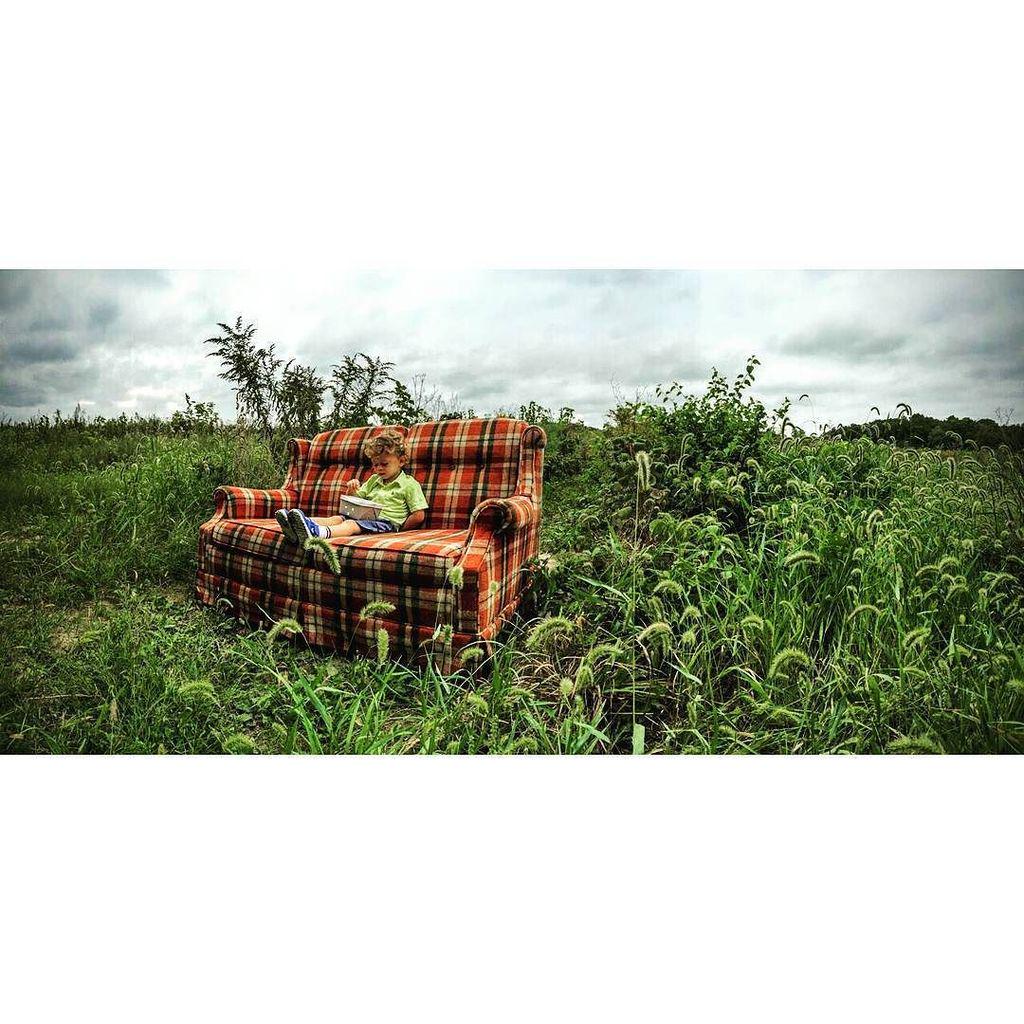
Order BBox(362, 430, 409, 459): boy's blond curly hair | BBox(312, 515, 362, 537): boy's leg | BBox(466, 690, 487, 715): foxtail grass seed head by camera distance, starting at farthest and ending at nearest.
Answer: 1. BBox(362, 430, 409, 459): boy's blond curly hair
2. BBox(312, 515, 362, 537): boy's leg
3. BBox(466, 690, 487, 715): foxtail grass seed head

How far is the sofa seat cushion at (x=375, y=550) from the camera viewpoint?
87.2 inches

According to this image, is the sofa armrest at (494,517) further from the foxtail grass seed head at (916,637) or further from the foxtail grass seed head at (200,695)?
the foxtail grass seed head at (916,637)

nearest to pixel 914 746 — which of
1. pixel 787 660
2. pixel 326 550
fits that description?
pixel 787 660

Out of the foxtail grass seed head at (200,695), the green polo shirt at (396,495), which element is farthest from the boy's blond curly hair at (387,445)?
the foxtail grass seed head at (200,695)

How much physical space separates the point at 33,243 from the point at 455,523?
6.30 ft

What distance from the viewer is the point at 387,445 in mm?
2986

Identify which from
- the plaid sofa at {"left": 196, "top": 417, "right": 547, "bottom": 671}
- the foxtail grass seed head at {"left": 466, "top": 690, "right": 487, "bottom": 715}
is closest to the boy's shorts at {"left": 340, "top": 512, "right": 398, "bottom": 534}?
the plaid sofa at {"left": 196, "top": 417, "right": 547, "bottom": 671}

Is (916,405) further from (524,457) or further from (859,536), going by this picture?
(524,457)

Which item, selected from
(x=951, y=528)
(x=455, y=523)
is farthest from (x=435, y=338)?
(x=951, y=528)

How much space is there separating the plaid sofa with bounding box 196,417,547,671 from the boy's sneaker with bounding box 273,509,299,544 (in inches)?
1.4

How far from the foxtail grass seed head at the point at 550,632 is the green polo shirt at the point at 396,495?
98 centimetres

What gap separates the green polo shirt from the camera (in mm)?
2898

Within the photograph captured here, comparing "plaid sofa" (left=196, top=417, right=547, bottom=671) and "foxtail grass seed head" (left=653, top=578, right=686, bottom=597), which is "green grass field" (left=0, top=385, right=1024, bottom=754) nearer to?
"foxtail grass seed head" (left=653, top=578, right=686, bottom=597)
